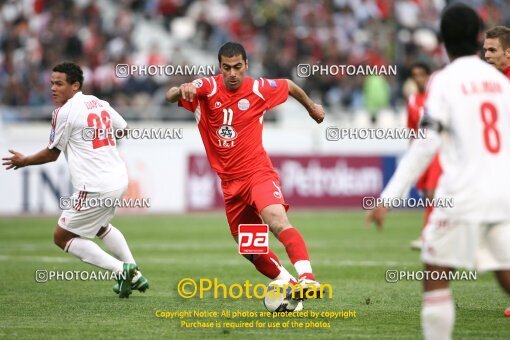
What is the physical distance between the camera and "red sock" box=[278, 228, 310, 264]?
8430 millimetres

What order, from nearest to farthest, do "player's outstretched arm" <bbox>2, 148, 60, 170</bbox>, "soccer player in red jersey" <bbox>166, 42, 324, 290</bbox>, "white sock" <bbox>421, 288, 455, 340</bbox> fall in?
1. "white sock" <bbox>421, 288, 455, 340</bbox>
2. "soccer player in red jersey" <bbox>166, 42, 324, 290</bbox>
3. "player's outstretched arm" <bbox>2, 148, 60, 170</bbox>

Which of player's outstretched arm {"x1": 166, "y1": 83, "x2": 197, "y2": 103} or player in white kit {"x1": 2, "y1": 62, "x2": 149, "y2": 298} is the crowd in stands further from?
player's outstretched arm {"x1": 166, "y1": 83, "x2": 197, "y2": 103}

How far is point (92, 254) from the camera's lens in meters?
10.0

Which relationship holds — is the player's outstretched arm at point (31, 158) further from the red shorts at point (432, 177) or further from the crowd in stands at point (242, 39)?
the crowd in stands at point (242, 39)

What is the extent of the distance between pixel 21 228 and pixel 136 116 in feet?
17.3

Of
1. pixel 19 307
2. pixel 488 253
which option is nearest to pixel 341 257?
pixel 19 307

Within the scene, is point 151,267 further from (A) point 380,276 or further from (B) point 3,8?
(B) point 3,8

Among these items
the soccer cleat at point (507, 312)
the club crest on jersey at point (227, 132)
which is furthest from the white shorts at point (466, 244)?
the club crest on jersey at point (227, 132)

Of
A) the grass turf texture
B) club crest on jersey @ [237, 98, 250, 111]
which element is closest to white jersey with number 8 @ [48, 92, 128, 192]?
the grass turf texture

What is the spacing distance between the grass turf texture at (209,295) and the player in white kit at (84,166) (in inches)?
17.9

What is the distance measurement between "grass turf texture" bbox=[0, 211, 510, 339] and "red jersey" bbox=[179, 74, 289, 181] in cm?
143

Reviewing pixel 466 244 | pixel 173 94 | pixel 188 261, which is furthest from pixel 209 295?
pixel 466 244

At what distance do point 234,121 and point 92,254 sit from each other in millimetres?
2313

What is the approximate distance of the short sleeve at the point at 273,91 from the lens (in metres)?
9.15
